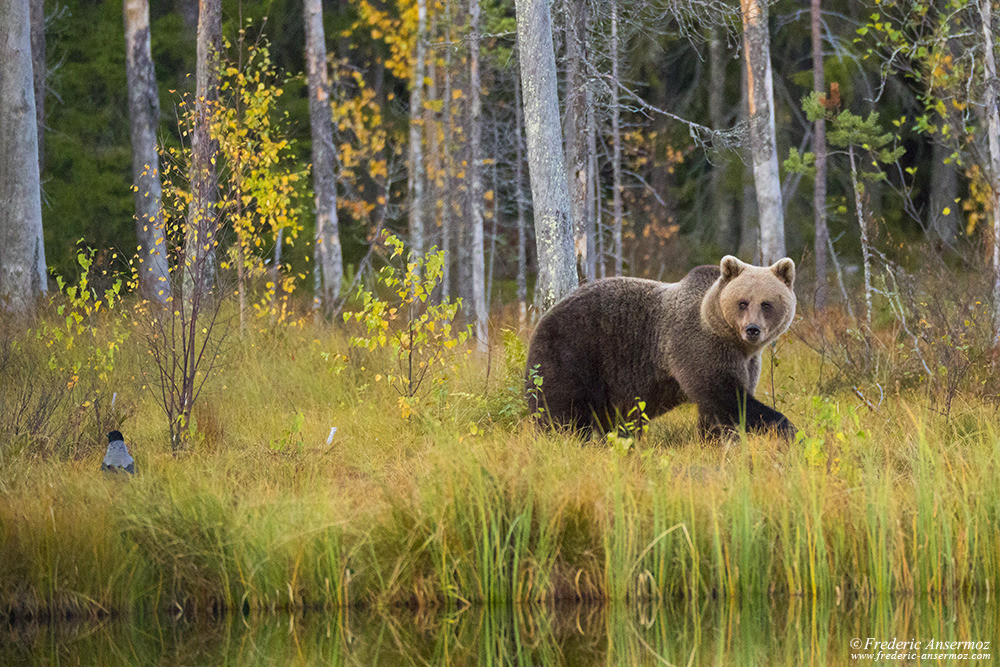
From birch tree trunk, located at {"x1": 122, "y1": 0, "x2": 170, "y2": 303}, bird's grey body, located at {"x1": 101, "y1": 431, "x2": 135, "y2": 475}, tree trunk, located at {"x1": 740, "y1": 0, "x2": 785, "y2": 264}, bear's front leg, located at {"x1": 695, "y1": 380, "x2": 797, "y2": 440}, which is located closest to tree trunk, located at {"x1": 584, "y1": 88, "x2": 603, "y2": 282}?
tree trunk, located at {"x1": 740, "y1": 0, "x2": 785, "y2": 264}

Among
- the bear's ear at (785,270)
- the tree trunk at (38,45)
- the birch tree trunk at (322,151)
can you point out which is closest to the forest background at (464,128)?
the tree trunk at (38,45)

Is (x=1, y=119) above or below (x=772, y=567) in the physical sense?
above

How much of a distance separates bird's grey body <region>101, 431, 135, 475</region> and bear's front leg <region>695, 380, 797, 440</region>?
342 cm

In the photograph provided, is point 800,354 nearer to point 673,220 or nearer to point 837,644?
point 837,644

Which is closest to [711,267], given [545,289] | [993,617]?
[545,289]

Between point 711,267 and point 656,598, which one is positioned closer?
point 656,598

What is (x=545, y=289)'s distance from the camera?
8.98 m

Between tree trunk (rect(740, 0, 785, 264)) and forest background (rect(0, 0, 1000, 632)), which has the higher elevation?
tree trunk (rect(740, 0, 785, 264))

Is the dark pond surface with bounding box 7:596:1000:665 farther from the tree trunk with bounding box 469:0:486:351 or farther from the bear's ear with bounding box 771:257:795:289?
the tree trunk with bounding box 469:0:486:351

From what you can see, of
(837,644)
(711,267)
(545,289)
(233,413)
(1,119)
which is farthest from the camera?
(1,119)

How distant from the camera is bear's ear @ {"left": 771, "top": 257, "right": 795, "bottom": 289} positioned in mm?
6976

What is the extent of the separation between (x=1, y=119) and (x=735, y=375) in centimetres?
862

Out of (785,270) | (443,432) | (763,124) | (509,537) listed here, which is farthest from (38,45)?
(509,537)

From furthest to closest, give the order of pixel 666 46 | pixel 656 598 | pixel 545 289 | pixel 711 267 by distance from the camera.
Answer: pixel 666 46, pixel 545 289, pixel 711 267, pixel 656 598
